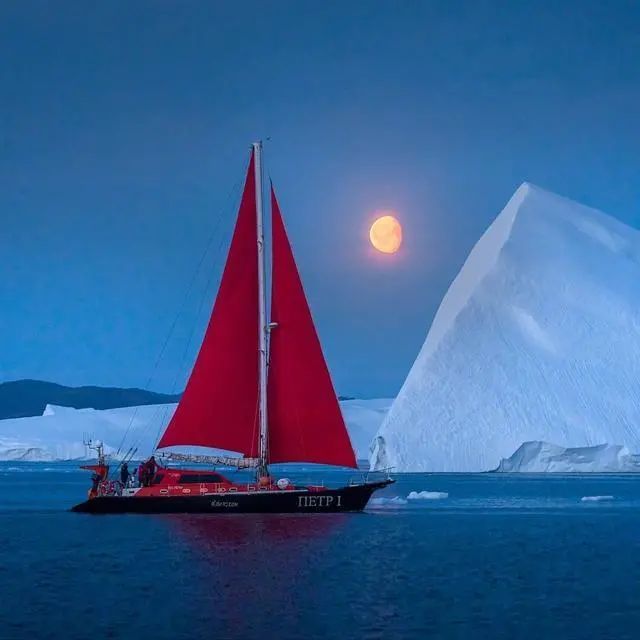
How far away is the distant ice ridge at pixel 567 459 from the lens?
217ft

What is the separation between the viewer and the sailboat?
108 feet

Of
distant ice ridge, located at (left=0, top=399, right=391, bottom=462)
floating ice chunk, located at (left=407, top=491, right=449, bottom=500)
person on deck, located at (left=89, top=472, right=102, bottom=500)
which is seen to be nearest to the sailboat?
person on deck, located at (left=89, top=472, right=102, bottom=500)

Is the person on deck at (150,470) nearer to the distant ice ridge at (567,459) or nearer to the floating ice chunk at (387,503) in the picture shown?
the floating ice chunk at (387,503)

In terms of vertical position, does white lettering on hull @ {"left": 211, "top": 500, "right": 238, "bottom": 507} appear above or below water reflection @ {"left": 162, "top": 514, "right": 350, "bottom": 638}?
above

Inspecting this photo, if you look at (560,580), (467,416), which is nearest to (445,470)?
(467,416)

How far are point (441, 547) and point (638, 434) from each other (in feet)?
140

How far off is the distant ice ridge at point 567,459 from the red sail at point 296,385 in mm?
34120

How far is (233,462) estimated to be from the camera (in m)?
33.2

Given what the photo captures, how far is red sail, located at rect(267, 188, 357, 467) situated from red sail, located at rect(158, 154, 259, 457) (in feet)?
2.02

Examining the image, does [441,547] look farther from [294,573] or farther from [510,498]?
[510,498]

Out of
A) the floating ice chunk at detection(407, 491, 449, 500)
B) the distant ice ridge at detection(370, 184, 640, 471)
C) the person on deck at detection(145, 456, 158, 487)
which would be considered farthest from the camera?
the distant ice ridge at detection(370, 184, 640, 471)

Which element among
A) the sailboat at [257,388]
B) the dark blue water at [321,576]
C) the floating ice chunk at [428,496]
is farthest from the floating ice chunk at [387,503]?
the sailboat at [257,388]

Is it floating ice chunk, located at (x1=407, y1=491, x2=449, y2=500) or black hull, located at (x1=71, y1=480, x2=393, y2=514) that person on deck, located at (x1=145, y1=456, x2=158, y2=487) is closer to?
black hull, located at (x1=71, y1=480, x2=393, y2=514)

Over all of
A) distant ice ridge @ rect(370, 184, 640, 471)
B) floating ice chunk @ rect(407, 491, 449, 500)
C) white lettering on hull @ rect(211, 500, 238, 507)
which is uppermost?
distant ice ridge @ rect(370, 184, 640, 471)
